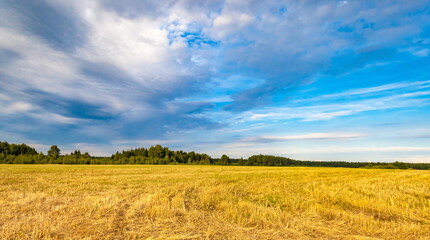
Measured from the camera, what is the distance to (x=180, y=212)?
673 cm

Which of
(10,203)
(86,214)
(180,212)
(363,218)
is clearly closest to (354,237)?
(363,218)

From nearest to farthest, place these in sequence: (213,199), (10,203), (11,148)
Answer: (10,203) → (213,199) → (11,148)

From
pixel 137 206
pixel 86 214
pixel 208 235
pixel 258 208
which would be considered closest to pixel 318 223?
pixel 258 208

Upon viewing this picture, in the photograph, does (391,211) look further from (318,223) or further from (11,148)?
(11,148)

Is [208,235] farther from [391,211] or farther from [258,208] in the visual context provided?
[391,211]

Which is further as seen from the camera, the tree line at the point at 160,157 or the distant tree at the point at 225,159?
the distant tree at the point at 225,159

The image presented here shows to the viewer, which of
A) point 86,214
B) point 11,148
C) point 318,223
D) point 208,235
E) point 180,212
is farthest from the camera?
point 11,148

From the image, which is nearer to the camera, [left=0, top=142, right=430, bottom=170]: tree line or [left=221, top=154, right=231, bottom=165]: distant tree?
[left=0, top=142, right=430, bottom=170]: tree line

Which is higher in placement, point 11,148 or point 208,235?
point 11,148

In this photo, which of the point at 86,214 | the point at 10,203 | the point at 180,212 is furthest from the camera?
the point at 10,203

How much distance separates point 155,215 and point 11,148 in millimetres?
127996

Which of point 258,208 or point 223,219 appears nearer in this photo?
point 223,219

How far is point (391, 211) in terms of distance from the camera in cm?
713

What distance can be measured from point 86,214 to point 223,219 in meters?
3.55
